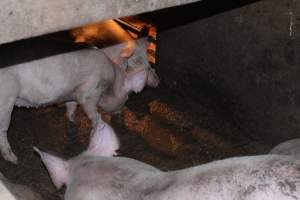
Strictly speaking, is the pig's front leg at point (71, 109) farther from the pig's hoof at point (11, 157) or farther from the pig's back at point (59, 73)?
the pig's hoof at point (11, 157)

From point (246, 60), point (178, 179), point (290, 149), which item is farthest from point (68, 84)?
point (178, 179)

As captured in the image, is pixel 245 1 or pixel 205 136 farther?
pixel 205 136

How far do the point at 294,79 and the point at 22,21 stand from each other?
11.5ft

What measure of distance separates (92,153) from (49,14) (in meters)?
1.19

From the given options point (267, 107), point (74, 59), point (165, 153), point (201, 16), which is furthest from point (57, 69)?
point (267, 107)

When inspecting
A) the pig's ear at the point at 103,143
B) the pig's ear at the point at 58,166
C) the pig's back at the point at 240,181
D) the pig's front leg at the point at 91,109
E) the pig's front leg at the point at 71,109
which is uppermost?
the pig's back at the point at 240,181

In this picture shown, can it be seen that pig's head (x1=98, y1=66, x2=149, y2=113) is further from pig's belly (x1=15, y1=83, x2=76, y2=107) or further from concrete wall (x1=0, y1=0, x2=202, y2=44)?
concrete wall (x1=0, y1=0, x2=202, y2=44)

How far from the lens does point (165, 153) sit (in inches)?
229

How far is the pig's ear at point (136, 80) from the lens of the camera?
6105 mm

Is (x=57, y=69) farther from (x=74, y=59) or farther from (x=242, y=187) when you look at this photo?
(x=242, y=187)

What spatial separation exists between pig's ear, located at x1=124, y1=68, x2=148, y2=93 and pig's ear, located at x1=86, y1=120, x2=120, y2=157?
2.54 meters

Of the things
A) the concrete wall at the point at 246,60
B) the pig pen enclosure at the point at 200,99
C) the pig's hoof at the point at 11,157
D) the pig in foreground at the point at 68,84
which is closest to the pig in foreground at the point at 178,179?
the pig pen enclosure at the point at 200,99

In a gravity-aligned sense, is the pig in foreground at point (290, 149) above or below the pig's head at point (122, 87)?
above

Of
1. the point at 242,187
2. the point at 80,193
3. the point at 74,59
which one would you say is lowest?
the point at 74,59
